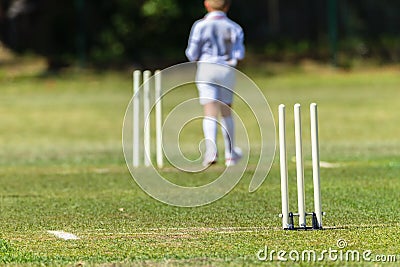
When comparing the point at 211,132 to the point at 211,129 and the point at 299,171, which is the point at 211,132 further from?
the point at 299,171

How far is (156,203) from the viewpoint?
11.2 metres

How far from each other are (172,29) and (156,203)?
74.7 feet

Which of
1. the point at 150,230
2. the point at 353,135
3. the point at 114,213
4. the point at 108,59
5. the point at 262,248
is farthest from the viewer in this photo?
the point at 108,59

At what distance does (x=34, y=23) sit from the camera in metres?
34.2

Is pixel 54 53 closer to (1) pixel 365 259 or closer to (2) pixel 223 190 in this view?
(2) pixel 223 190

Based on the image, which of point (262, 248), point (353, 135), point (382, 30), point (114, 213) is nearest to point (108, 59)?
point (382, 30)

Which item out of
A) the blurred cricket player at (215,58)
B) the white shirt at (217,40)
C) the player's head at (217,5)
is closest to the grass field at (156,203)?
the blurred cricket player at (215,58)

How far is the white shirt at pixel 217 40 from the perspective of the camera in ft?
48.4

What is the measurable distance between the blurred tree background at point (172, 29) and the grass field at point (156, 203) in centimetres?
705

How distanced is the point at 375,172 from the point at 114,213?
490 centimetres

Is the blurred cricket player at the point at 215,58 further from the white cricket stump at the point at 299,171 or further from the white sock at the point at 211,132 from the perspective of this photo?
the white cricket stump at the point at 299,171

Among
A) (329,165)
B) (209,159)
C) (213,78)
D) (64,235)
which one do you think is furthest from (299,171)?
(329,165)

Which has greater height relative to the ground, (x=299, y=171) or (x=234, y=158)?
(x=299, y=171)

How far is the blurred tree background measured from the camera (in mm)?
33500
